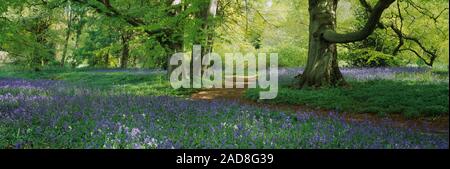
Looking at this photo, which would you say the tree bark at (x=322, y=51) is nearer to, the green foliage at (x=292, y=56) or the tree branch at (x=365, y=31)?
the tree branch at (x=365, y=31)

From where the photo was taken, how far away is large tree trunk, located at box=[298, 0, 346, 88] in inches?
526

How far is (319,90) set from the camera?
12766mm

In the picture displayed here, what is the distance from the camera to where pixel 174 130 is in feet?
20.7

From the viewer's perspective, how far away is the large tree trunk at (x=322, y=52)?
13.4 meters

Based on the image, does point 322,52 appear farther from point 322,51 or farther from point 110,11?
point 110,11

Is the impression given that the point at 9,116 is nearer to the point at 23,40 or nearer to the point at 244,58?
the point at 23,40

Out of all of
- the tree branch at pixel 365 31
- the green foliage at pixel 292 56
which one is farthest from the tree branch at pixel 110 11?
the green foliage at pixel 292 56

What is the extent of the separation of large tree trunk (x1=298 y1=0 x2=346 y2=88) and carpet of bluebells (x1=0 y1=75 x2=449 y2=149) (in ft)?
17.9

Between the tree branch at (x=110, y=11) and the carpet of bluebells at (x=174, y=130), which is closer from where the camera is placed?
the carpet of bluebells at (x=174, y=130)

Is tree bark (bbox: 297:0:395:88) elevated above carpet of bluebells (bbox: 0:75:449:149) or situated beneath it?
elevated above

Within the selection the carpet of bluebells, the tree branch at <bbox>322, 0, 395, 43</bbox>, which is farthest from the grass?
the tree branch at <bbox>322, 0, 395, 43</bbox>

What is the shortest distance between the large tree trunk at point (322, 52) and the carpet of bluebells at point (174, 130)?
17.9 feet

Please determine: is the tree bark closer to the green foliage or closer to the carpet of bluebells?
the carpet of bluebells
